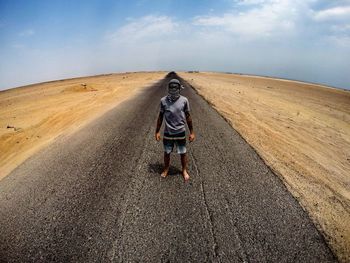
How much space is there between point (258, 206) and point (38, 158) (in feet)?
23.6

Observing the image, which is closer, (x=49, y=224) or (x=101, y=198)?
(x=49, y=224)

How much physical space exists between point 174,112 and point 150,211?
2.29 m

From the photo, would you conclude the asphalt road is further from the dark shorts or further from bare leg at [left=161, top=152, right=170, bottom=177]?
the dark shorts

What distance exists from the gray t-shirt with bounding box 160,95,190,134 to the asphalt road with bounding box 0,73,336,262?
1296 millimetres

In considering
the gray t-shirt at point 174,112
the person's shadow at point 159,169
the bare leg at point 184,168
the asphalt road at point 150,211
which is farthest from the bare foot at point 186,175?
the gray t-shirt at point 174,112

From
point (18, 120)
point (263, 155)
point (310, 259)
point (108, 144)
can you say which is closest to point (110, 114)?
point (108, 144)

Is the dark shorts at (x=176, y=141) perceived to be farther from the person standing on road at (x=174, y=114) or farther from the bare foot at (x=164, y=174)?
the bare foot at (x=164, y=174)

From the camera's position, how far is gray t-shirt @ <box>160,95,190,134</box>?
6855mm

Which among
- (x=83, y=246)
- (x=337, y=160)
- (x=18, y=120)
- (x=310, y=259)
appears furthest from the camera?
(x=18, y=120)

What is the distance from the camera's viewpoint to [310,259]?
4773 mm

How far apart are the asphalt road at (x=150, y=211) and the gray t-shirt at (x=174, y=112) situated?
1.30m

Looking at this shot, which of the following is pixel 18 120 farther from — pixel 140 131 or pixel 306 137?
pixel 306 137

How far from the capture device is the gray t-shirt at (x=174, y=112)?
6.86 metres

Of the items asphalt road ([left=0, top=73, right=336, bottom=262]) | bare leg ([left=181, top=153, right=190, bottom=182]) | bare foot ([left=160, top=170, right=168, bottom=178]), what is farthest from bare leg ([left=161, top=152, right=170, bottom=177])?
bare leg ([left=181, top=153, right=190, bottom=182])
